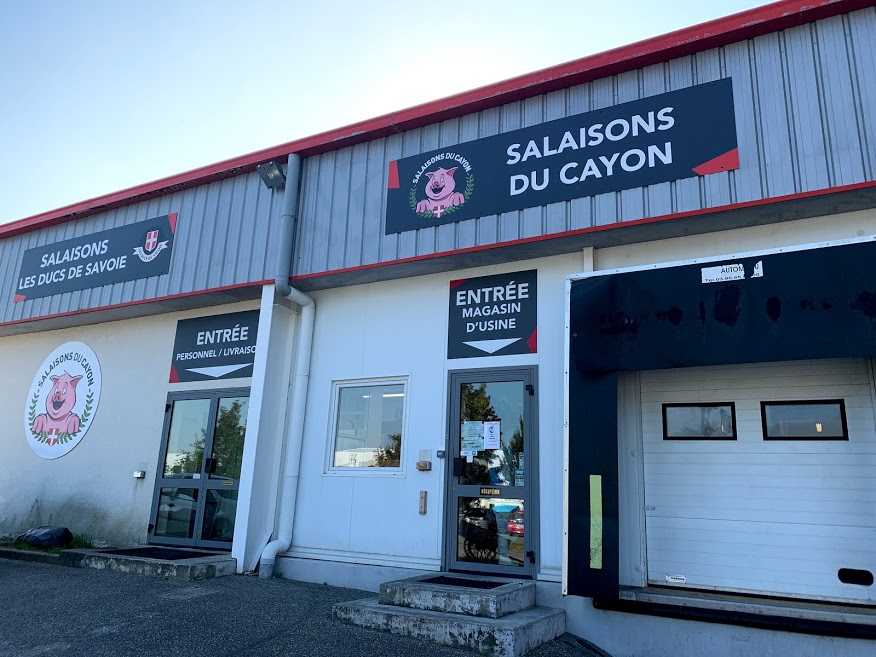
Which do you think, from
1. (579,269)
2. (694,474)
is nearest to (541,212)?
(579,269)

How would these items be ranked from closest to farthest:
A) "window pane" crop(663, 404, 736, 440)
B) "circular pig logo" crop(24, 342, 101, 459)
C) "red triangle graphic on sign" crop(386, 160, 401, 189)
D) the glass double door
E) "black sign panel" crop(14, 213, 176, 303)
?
"window pane" crop(663, 404, 736, 440) < "red triangle graphic on sign" crop(386, 160, 401, 189) < the glass double door < "black sign panel" crop(14, 213, 176, 303) < "circular pig logo" crop(24, 342, 101, 459)

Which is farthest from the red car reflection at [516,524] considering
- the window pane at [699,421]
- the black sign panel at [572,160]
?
the black sign panel at [572,160]

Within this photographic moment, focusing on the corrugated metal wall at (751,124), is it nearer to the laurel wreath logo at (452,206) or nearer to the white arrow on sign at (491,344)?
the laurel wreath logo at (452,206)

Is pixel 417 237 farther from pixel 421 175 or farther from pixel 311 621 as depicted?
pixel 311 621

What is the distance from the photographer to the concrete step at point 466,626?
4.86m

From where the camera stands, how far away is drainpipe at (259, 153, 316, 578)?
800 centimetres

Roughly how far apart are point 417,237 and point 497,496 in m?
3.03

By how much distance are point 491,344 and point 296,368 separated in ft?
9.13

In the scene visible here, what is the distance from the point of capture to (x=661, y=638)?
5.52 meters

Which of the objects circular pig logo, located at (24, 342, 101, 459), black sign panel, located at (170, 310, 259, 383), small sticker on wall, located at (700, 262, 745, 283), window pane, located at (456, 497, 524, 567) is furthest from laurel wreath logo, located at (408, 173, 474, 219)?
circular pig logo, located at (24, 342, 101, 459)

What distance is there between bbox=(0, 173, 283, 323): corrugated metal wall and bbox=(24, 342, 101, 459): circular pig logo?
0.92 meters

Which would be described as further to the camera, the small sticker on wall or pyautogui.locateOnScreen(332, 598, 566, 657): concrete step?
the small sticker on wall

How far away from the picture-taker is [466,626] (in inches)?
196

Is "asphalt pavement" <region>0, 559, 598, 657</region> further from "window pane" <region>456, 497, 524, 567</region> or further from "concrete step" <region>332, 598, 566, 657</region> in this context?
"window pane" <region>456, 497, 524, 567</region>
